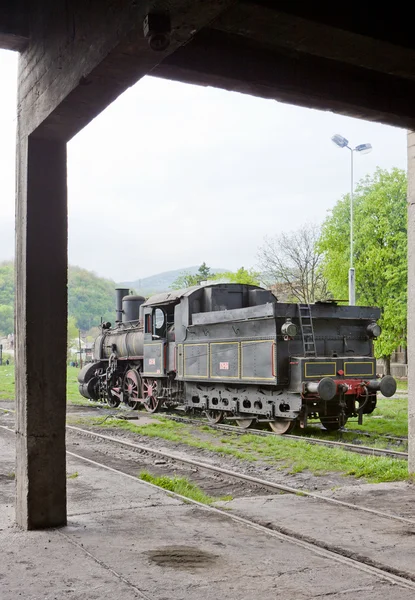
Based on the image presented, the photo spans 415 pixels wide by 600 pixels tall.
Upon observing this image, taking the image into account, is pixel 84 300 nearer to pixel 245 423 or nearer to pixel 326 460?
pixel 245 423

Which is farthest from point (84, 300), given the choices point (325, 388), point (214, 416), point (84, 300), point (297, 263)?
point (325, 388)

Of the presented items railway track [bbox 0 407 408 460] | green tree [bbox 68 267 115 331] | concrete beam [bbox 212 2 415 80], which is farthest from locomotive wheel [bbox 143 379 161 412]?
green tree [bbox 68 267 115 331]

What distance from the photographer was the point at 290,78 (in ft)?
20.5

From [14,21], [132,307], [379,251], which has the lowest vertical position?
[132,307]

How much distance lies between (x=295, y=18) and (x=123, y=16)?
1.15m

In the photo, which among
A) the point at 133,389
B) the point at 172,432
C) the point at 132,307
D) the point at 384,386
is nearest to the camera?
the point at 384,386

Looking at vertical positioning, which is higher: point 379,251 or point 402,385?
point 379,251

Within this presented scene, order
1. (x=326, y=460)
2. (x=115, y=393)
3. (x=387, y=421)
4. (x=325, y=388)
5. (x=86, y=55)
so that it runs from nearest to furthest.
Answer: (x=86, y=55), (x=326, y=460), (x=325, y=388), (x=387, y=421), (x=115, y=393)

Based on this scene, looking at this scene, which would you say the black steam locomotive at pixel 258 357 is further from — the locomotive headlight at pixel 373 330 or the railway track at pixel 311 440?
the railway track at pixel 311 440

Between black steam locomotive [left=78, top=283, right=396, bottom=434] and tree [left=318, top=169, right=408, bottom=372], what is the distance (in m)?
12.5

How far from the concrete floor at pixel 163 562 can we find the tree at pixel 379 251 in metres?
22.2

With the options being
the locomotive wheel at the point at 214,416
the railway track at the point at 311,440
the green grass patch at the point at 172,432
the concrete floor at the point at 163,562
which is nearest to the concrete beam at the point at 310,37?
the concrete floor at the point at 163,562

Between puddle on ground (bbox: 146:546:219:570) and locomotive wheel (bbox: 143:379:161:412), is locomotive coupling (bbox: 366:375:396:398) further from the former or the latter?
puddle on ground (bbox: 146:546:219:570)

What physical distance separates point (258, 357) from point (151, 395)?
538 centimetres
